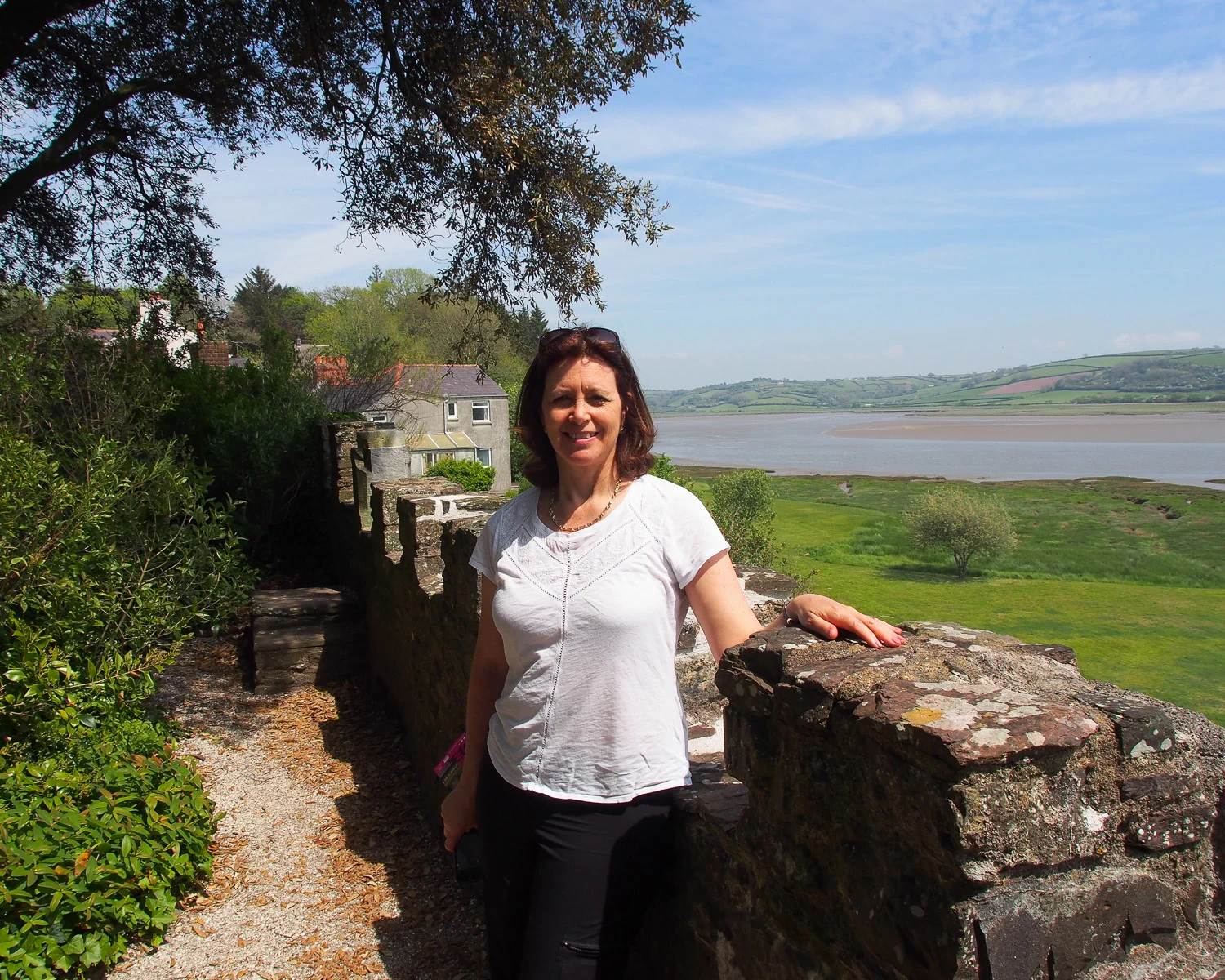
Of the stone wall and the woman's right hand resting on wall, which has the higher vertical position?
the woman's right hand resting on wall

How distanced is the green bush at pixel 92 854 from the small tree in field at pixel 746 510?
2874 cm

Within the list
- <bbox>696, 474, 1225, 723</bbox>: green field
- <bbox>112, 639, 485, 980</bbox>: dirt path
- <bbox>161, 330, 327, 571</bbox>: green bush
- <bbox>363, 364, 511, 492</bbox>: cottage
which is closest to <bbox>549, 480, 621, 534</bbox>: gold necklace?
<bbox>112, 639, 485, 980</bbox>: dirt path

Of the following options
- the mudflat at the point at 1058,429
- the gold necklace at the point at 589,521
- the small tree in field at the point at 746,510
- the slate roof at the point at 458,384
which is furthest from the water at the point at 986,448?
the gold necklace at the point at 589,521

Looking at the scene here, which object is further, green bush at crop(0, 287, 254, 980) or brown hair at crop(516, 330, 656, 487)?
green bush at crop(0, 287, 254, 980)

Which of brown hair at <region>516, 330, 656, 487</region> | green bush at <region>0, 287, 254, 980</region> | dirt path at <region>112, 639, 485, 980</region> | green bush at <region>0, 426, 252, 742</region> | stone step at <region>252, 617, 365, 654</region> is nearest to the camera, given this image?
brown hair at <region>516, 330, 656, 487</region>

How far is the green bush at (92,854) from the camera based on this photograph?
126 inches

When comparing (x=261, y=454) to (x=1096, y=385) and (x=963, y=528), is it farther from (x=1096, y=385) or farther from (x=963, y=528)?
(x=1096, y=385)

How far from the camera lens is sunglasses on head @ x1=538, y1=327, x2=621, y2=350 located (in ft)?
7.28

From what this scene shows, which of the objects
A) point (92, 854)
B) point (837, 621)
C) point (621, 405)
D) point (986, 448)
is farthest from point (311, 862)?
point (986, 448)

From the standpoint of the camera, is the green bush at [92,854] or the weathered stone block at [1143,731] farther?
the green bush at [92,854]

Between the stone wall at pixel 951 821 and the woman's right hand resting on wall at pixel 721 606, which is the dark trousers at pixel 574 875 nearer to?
Answer: the stone wall at pixel 951 821

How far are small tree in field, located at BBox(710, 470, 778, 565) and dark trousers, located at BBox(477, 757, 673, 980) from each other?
30.4 metres

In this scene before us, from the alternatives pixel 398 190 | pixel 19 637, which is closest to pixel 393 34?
pixel 398 190

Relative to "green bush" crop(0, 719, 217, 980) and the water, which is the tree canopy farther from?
the water
